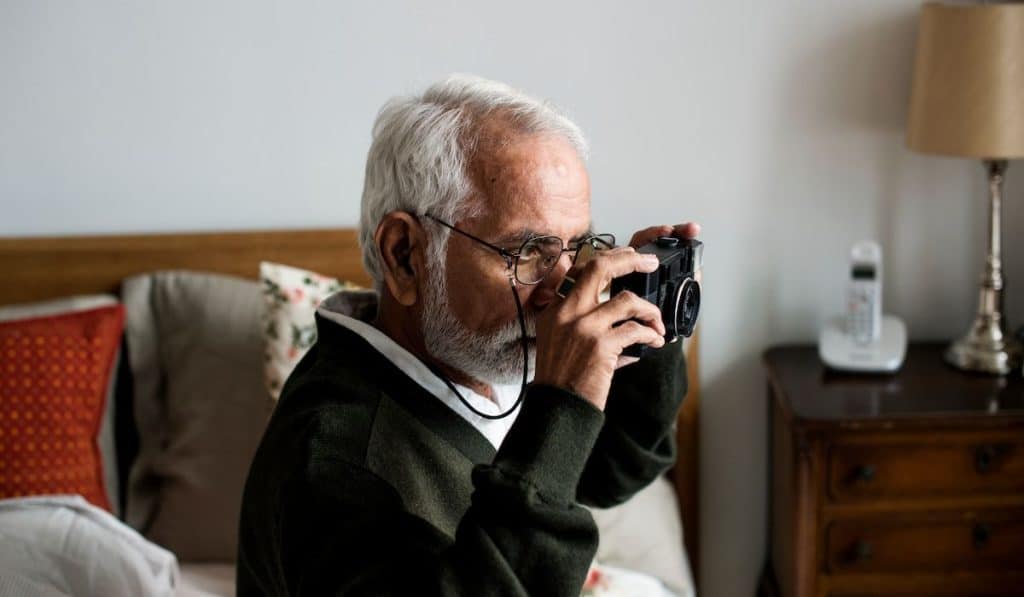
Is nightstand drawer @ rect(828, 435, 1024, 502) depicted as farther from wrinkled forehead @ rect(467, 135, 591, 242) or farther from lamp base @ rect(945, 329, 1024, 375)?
wrinkled forehead @ rect(467, 135, 591, 242)

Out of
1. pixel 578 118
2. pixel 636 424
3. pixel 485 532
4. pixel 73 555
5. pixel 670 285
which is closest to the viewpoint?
pixel 485 532

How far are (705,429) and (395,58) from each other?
0.99 metres

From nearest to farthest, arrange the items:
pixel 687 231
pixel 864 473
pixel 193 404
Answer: pixel 687 231 → pixel 864 473 → pixel 193 404

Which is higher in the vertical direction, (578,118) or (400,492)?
(578,118)

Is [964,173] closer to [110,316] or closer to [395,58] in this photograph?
[395,58]

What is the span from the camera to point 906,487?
6.77ft

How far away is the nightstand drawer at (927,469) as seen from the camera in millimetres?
2041

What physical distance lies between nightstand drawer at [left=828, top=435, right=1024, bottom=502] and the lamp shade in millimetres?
512

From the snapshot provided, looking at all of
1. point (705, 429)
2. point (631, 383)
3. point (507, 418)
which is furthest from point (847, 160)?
point (507, 418)

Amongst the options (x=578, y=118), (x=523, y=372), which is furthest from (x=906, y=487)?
(x=523, y=372)

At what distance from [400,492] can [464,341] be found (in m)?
0.20

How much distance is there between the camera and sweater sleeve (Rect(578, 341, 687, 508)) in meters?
1.46

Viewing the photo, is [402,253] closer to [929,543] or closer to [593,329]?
[593,329]

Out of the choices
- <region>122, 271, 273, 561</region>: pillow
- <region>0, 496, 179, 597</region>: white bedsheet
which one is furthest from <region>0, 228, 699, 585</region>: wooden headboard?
→ <region>0, 496, 179, 597</region>: white bedsheet
